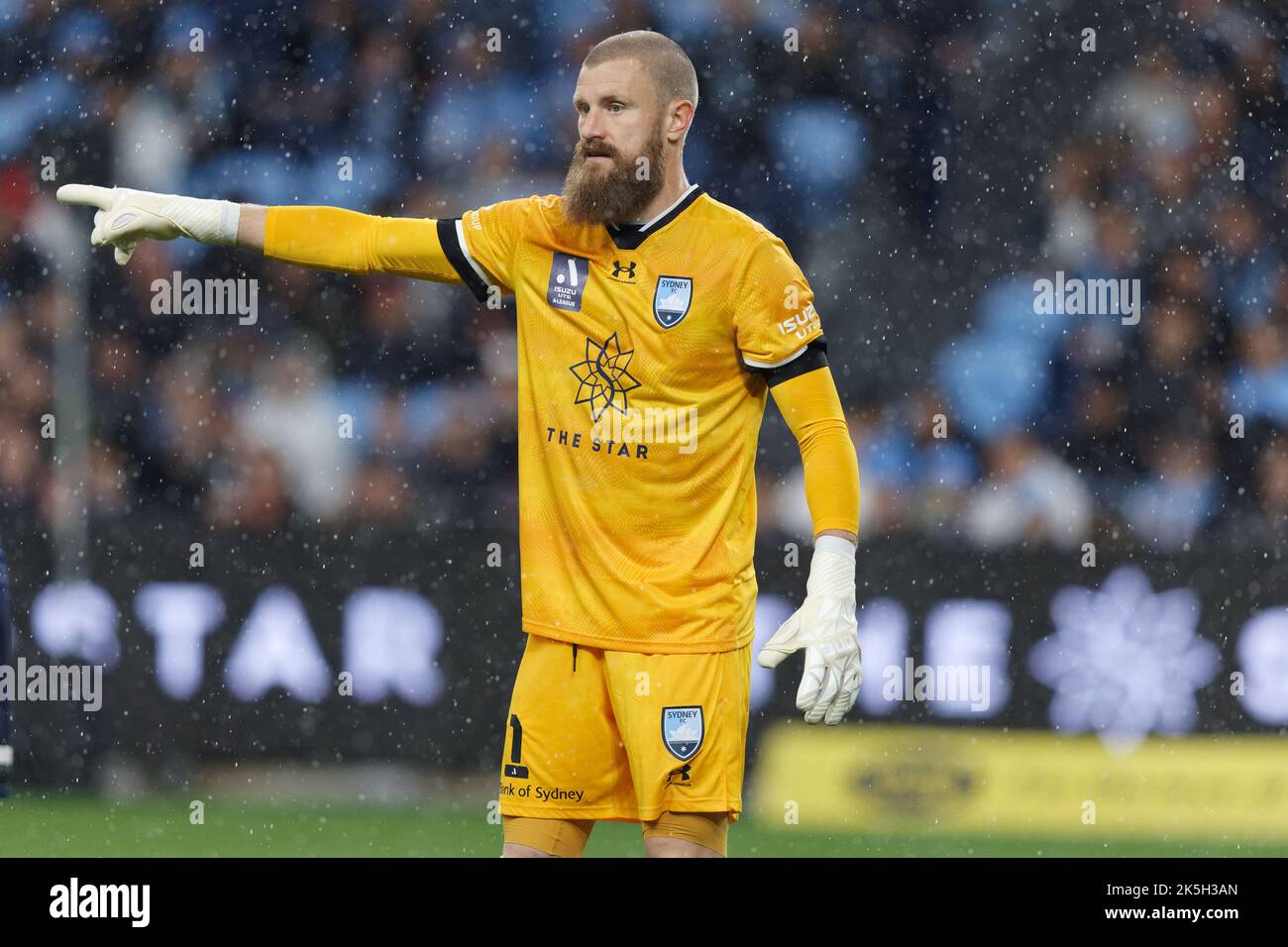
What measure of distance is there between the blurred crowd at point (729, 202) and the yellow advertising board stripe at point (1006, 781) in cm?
110

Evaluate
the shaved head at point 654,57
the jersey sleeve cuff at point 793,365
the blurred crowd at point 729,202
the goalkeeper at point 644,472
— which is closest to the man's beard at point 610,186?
the goalkeeper at point 644,472

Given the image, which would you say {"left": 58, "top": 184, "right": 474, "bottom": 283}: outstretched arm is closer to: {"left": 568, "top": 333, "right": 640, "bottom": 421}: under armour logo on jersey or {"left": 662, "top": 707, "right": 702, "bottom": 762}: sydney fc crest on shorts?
{"left": 568, "top": 333, "right": 640, "bottom": 421}: under armour logo on jersey

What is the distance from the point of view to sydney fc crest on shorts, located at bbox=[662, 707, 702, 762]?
413cm

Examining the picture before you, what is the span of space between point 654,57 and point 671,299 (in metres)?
0.55

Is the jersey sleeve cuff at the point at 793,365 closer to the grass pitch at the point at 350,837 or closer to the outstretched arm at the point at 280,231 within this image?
the outstretched arm at the point at 280,231

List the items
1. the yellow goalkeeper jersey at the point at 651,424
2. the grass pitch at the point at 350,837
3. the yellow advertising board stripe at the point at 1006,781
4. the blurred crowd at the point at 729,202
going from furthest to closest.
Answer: the blurred crowd at the point at 729,202 < the yellow advertising board stripe at the point at 1006,781 < the grass pitch at the point at 350,837 < the yellow goalkeeper jersey at the point at 651,424

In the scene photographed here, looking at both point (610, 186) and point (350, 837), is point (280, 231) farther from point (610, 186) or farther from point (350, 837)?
point (350, 837)

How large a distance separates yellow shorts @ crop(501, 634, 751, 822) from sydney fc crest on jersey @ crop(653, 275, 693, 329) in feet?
2.44

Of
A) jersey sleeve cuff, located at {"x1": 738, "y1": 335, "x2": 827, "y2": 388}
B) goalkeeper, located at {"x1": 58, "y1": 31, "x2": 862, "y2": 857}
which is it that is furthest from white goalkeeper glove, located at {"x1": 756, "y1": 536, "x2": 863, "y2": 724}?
jersey sleeve cuff, located at {"x1": 738, "y1": 335, "x2": 827, "y2": 388}

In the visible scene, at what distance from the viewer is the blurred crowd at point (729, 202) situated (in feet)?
30.2

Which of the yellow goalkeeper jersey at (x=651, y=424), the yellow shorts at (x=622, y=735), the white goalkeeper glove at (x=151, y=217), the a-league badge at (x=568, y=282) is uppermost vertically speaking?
the white goalkeeper glove at (x=151, y=217)

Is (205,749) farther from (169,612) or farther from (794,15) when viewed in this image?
(794,15)

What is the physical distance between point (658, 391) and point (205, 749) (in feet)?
14.5

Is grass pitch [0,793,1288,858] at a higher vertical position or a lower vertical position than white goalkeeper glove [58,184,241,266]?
lower
